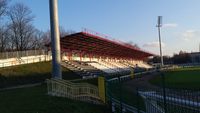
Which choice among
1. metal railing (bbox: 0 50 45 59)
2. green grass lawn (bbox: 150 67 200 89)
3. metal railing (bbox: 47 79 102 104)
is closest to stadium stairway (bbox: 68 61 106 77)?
metal railing (bbox: 0 50 45 59)

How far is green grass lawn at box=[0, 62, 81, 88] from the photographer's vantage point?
48656 millimetres

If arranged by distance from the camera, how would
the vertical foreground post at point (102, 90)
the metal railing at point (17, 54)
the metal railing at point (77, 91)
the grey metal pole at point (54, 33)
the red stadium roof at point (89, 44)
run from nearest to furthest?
the vertical foreground post at point (102, 90) → the metal railing at point (77, 91) → the grey metal pole at point (54, 33) → the red stadium roof at point (89, 44) → the metal railing at point (17, 54)

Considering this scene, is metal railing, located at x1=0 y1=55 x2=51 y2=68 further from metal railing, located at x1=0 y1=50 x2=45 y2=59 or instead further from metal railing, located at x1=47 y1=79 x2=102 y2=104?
metal railing, located at x1=47 y1=79 x2=102 y2=104

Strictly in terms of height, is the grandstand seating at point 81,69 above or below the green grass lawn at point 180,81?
above

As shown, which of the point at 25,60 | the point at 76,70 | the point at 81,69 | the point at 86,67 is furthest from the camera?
the point at 86,67

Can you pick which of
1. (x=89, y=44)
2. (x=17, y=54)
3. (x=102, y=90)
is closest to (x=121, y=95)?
(x=102, y=90)

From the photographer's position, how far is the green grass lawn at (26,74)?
48656mm

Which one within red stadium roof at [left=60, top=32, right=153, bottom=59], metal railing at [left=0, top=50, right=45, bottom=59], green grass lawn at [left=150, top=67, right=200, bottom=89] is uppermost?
red stadium roof at [left=60, top=32, right=153, bottom=59]

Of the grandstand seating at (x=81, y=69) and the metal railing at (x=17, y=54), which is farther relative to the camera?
the metal railing at (x=17, y=54)

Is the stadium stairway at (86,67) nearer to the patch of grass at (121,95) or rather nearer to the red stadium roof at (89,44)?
the red stadium roof at (89,44)

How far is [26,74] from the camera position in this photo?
174 ft

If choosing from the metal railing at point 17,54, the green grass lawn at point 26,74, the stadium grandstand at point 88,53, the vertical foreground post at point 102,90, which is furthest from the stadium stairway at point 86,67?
the vertical foreground post at point 102,90

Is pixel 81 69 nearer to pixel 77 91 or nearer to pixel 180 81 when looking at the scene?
pixel 180 81

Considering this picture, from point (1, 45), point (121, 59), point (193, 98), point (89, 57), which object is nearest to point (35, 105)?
point (193, 98)
